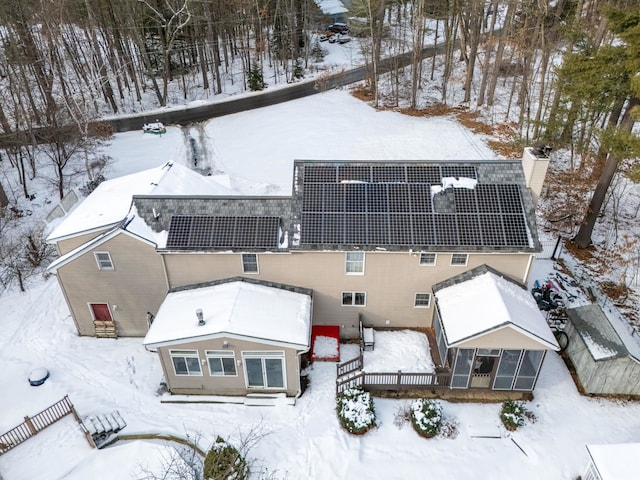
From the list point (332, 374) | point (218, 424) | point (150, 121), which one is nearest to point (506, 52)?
point (150, 121)

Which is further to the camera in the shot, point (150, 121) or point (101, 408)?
point (150, 121)

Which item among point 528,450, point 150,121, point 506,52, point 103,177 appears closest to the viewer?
point 528,450

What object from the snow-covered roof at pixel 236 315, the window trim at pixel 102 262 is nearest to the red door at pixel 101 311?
the window trim at pixel 102 262

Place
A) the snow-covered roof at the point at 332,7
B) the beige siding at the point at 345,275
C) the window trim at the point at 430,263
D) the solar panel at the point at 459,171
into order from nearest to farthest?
1. the window trim at the point at 430,263
2. the beige siding at the point at 345,275
3. the solar panel at the point at 459,171
4. the snow-covered roof at the point at 332,7

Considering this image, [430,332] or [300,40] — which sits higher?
[300,40]

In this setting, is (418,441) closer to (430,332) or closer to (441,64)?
(430,332)

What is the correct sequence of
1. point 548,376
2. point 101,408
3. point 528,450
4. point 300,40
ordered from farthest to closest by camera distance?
point 300,40
point 548,376
point 101,408
point 528,450

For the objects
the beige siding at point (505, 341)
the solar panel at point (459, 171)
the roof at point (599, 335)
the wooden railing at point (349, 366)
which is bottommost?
the wooden railing at point (349, 366)

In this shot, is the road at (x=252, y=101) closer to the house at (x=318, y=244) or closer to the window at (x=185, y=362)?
the house at (x=318, y=244)
